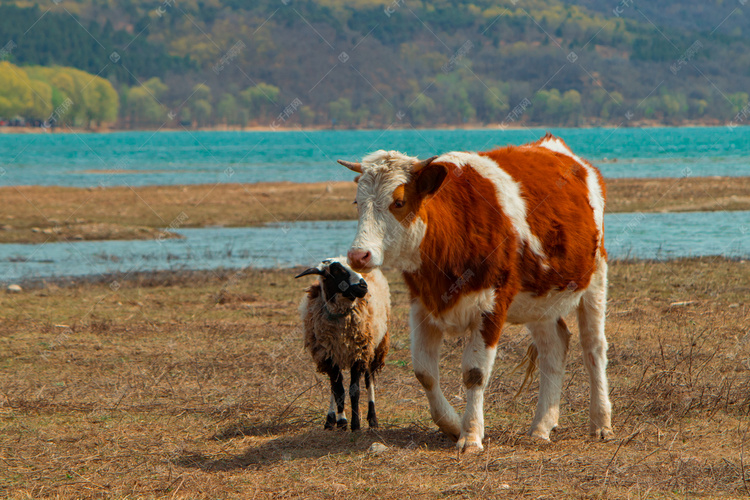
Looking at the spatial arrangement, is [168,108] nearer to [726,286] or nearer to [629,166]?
[629,166]

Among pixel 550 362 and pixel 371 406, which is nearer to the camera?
pixel 550 362

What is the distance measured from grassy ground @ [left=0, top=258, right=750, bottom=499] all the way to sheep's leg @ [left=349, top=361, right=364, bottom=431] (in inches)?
12.0

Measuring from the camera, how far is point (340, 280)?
6.99 metres

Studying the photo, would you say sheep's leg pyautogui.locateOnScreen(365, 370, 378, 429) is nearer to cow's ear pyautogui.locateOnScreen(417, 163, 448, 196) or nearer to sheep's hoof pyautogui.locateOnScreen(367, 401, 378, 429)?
sheep's hoof pyautogui.locateOnScreen(367, 401, 378, 429)

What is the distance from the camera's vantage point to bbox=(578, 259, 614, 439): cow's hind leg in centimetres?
682

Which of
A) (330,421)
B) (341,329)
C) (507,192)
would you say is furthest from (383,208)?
(330,421)

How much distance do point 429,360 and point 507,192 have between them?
144 cm

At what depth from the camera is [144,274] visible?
1689 cm

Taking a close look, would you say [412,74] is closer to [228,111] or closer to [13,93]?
[228,111]

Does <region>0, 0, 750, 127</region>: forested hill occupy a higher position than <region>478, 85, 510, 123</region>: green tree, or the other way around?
<region>0, 0, 750, 127</region>: forested hill

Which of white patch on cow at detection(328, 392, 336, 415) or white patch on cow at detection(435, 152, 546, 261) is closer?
white patch on cow at detection(435, 152, 546, 261)

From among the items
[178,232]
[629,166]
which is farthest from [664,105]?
[178,232]


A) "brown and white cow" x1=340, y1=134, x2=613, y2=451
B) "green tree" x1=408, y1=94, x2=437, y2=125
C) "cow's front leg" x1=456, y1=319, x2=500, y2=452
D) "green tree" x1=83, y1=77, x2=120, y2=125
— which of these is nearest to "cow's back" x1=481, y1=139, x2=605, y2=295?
"brown and white cow" x1=340, y1=134, x2=613, y2=451

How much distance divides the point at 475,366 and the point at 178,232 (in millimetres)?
20457
